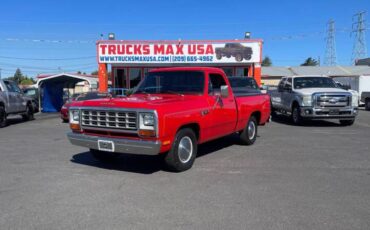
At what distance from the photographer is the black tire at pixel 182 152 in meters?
6.39

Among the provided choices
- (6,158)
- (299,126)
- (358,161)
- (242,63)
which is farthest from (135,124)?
(242,63)

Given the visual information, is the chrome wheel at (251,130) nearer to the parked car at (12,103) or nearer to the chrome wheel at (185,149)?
the chrome wheel at (185,149)

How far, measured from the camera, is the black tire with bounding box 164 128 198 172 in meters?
6.39

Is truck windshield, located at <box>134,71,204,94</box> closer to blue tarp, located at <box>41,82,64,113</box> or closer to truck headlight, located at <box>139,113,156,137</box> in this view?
truck headlight, located at <box>139,113,156,137</box>

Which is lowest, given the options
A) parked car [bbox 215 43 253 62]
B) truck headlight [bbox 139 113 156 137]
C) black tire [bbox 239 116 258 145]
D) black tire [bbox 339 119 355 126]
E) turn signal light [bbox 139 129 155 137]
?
black tire [bbox 339 119 355 126]

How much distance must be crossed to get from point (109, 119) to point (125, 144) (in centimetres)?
60

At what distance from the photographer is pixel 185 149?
6.71 meters

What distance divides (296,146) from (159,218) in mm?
5909

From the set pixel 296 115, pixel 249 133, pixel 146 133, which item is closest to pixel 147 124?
pixel 146 133

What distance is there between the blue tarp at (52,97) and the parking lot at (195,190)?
1426cm

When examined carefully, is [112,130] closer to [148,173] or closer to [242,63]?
[148,173]

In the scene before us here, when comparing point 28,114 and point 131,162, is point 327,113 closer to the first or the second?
point 131,162

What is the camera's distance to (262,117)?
33.3ft

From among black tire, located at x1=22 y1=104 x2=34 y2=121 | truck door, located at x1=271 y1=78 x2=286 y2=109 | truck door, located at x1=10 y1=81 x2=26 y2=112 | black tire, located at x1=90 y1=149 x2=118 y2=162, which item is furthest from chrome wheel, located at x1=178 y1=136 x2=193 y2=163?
black tire, located at x1=22 y1=104 x2=34 y2=121
